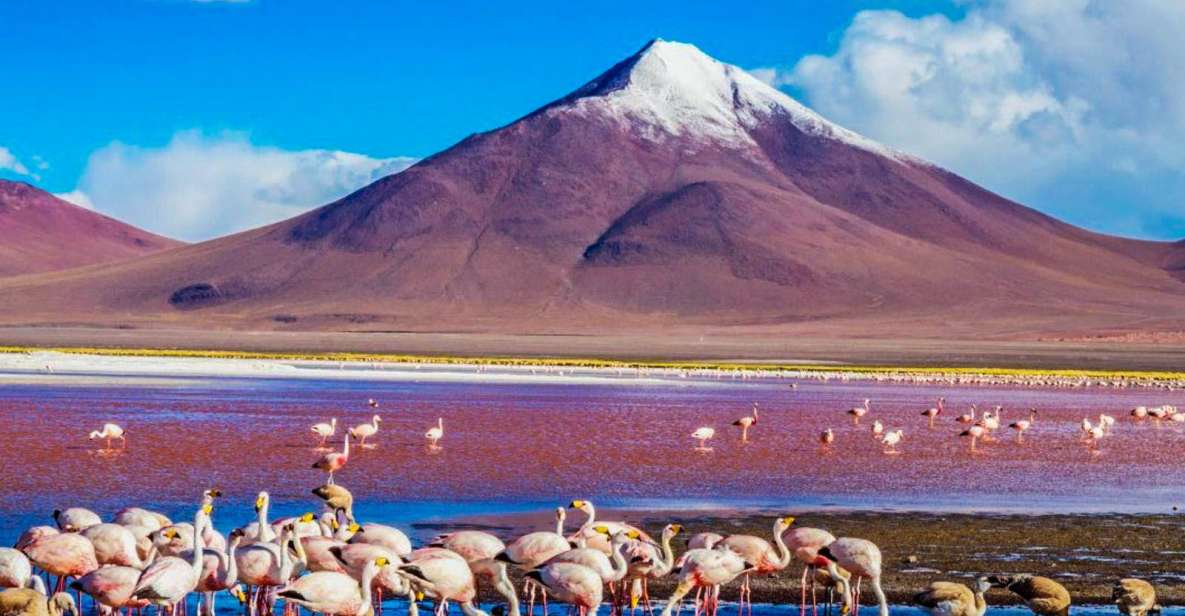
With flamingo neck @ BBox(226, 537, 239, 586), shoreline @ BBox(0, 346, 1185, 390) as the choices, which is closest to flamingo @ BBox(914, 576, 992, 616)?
flamingo neck @ BBox(226, 537, 239, 586)

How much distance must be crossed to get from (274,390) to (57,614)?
34.0m

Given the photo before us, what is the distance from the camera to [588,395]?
4509 centimetres

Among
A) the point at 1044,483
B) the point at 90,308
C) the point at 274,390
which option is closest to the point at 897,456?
the point at 1044,483

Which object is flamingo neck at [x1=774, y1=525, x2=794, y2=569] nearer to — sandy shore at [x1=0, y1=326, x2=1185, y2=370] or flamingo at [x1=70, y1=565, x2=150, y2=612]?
flamingo at [x1=70, y1=565, x2=150, y2=612]

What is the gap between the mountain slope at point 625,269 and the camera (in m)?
149

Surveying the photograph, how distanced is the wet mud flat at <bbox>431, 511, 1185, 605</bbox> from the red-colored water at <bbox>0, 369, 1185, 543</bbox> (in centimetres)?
135

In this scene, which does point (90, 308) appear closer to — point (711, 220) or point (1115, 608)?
point (711, 220)

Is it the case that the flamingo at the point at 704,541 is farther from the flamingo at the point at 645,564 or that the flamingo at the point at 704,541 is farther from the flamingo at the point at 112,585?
the flamingo at the point at 112,585

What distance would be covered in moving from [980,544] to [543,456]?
1046 cm

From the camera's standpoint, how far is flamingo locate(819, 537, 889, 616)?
1310 cm

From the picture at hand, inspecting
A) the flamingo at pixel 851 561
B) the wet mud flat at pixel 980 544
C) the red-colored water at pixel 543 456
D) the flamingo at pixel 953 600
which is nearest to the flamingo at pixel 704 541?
the wet mud flat at pixel 980 544

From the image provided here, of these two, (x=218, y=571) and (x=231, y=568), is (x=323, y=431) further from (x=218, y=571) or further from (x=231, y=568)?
(x=231, y=568)

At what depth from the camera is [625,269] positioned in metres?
166

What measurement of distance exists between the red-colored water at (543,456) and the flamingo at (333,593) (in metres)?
6.69
